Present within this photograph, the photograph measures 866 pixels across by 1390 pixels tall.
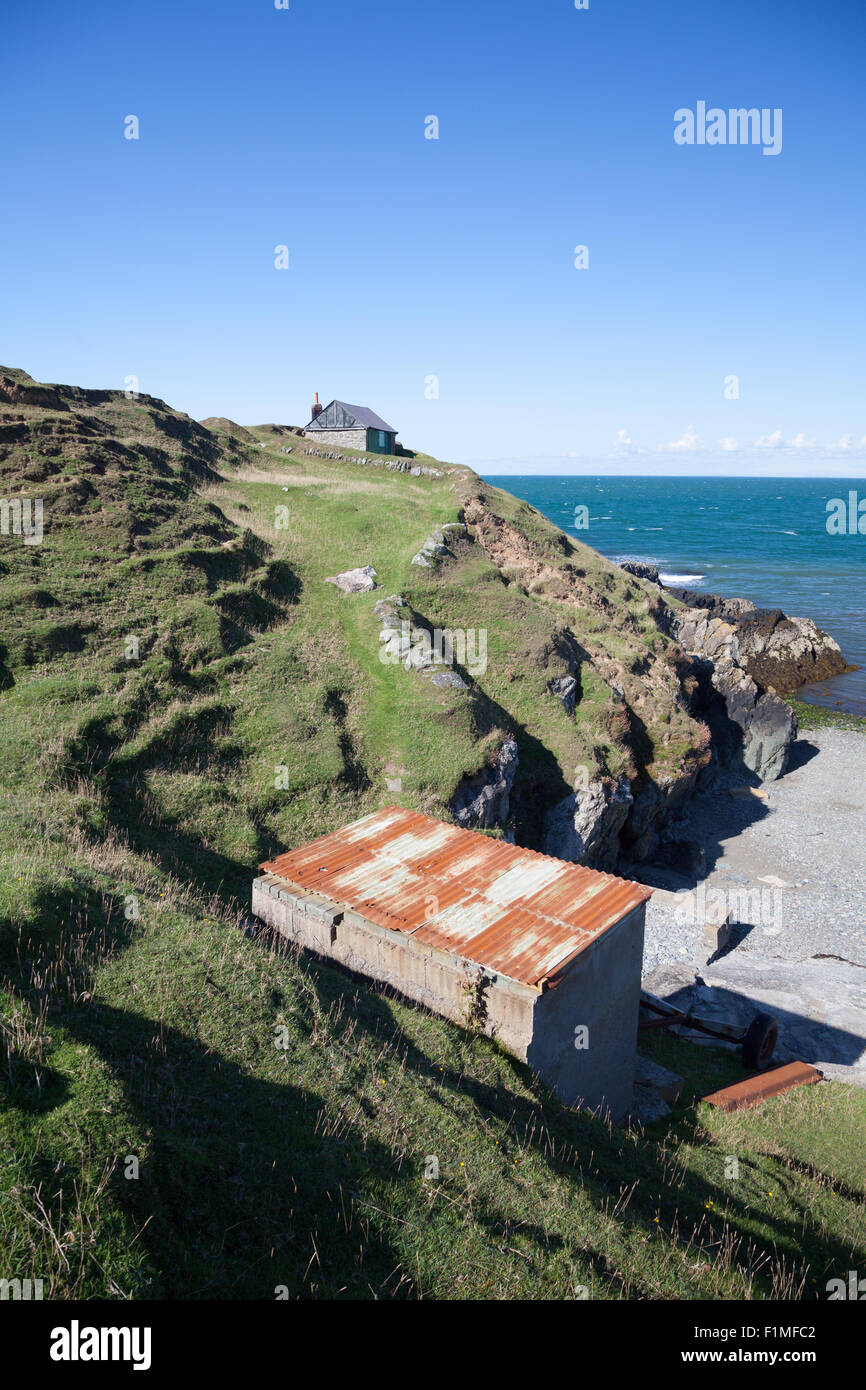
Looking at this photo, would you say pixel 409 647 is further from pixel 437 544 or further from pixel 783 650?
pixel 783 650

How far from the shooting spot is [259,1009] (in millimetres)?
10688

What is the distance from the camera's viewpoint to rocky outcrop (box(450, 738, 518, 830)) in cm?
2317

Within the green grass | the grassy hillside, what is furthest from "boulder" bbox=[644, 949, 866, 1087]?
the green grass

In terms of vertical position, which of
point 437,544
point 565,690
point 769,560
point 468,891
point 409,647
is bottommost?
point 468,891

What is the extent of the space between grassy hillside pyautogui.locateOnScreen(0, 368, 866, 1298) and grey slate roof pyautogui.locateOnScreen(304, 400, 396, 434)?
33.1m

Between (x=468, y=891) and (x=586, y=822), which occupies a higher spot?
(x=468, y=891)

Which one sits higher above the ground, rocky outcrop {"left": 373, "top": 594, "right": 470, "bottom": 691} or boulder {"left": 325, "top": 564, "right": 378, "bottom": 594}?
boulder {"left": 325, "top": 564, "right": 378, "bottom": 594}

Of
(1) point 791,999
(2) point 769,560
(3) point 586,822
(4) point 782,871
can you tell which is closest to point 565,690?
(3) point 586,822

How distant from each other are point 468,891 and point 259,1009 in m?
5.00

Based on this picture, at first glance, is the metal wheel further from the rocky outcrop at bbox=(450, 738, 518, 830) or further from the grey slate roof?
the grey slate roof

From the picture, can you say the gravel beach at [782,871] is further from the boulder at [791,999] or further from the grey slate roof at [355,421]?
the grey slate roof at [355,421]

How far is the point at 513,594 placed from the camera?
121 feet

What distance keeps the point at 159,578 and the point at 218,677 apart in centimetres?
675
